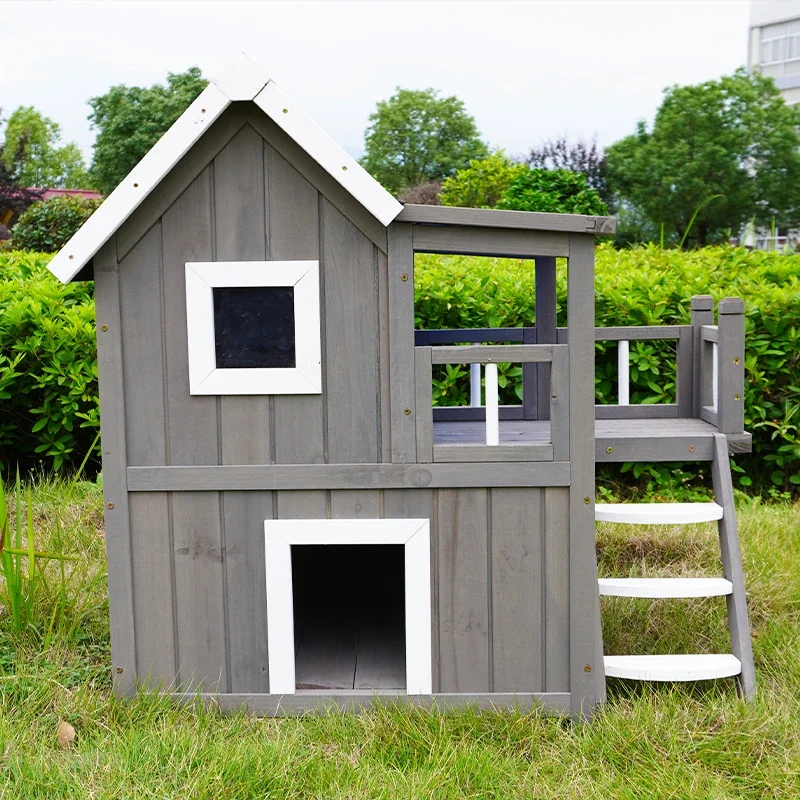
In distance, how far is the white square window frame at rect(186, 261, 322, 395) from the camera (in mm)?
3475

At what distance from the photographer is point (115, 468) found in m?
3.58

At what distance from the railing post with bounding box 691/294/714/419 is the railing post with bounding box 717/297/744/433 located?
42 cm

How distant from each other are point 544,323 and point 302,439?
1668 millimetres

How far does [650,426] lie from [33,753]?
2.72m

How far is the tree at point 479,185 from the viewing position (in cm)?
2616

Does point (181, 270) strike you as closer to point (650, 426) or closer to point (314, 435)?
point (314, 435)

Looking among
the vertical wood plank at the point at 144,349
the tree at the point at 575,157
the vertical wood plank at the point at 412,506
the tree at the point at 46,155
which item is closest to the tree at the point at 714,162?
the tree at the point at 575,157

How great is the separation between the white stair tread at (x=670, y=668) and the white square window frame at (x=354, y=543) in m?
0.73

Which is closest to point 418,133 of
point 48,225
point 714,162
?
point 714,162

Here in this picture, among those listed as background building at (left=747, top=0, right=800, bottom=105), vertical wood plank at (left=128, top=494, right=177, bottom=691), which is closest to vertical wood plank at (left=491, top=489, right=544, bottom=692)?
vertical wood plank at (left=128, top=494, right=177, bottom=691)

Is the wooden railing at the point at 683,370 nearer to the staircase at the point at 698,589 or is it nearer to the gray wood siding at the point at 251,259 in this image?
the staircase at the point at 698,589

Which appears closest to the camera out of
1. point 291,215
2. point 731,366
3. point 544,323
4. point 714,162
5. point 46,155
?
point 291,215

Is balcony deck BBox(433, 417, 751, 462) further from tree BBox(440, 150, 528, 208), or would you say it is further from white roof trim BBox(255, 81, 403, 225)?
tree BBox(440, 150, 528, 208)

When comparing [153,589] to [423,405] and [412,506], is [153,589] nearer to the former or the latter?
[412,506]
